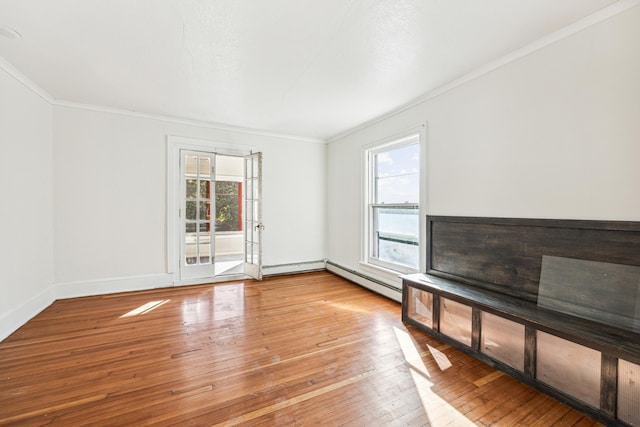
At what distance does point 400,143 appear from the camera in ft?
12.4

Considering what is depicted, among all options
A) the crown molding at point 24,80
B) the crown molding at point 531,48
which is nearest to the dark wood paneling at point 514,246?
the crown molding at point 531,48

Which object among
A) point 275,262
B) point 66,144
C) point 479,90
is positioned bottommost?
point 275,262

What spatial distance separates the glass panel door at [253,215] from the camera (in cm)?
452

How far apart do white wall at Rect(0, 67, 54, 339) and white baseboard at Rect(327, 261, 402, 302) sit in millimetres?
4144

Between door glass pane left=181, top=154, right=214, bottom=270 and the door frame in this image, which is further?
door glass pane left=181, top=154, right=214, bottom=270

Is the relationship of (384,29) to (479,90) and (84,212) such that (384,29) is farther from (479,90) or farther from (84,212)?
(84,212)

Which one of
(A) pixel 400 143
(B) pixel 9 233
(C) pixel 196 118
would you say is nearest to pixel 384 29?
(A) pixel 400 143

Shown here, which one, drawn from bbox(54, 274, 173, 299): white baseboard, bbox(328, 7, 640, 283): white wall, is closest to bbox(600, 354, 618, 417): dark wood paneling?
bbox(328, 7, 640, 283): white wall

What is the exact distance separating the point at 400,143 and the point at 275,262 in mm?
3038

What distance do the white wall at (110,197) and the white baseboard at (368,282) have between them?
287cm

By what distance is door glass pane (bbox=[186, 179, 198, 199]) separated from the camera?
4453 millimetres

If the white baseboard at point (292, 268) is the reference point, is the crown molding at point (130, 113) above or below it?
above

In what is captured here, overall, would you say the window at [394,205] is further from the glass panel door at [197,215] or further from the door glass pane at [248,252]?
the glass panel door at [197,215]

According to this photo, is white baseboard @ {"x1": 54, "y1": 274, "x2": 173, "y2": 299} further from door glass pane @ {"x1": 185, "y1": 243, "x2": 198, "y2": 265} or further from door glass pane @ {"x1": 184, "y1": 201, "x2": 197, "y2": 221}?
door glass pane @ {"x1": 184, "y1": 201, "x2": 197, "y2": 221}
